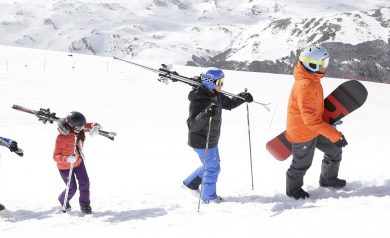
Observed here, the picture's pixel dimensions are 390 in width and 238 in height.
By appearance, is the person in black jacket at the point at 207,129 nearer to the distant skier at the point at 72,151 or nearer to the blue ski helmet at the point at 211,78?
the blue ski helmet at the point at 211,78

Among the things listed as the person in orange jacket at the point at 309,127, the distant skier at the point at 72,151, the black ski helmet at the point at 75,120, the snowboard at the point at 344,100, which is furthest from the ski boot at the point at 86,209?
the snowboard at the point at 344,100

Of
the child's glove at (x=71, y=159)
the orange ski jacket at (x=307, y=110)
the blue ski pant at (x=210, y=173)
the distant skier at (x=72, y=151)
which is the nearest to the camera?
the orange ski jacket at (x=307, y=110)

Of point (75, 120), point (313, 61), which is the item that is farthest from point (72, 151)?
point (313, 61)

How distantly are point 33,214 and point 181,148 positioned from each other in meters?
5.34

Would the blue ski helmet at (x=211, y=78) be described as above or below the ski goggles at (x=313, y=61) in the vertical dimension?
below

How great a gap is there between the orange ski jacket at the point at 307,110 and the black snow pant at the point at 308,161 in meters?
0.14

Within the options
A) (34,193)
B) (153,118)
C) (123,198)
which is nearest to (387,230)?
(123,198)

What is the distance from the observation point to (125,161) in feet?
34.6

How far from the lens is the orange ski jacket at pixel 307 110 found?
21.0 feet

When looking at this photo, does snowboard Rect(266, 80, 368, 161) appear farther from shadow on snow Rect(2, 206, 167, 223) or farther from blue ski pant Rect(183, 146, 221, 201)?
shadow on snow Rect(2, 206, 167, 223)

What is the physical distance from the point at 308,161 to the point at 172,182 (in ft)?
9.02

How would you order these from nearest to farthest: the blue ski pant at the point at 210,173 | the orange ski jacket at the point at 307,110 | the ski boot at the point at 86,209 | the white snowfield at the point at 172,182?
the white snowfield at the point at 172,182 < the orange ski jacket at the point at 307,110 < the ski boot at the point at 86,209 < the blue ski pant at the point at 210,173

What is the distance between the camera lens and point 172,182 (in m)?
8.56

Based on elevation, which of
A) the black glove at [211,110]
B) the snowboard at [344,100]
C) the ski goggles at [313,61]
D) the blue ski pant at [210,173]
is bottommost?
the blue ski pant at [210,173]
